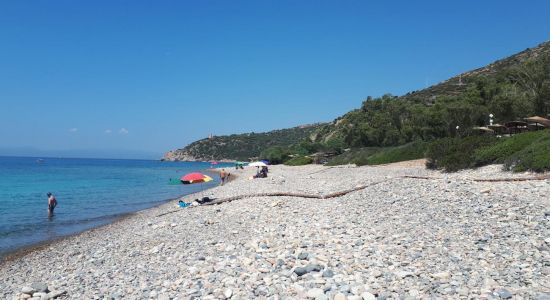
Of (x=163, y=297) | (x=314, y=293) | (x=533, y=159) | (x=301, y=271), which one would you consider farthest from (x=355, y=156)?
(x=314, y=293)

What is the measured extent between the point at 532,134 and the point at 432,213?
54.8ft

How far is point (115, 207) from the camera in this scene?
31047 millimetres

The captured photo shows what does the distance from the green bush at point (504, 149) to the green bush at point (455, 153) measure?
0.60 meters

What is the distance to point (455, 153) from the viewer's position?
2747cm

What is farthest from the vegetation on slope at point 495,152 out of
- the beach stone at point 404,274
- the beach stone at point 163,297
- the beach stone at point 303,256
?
the beach stone at point 163,297

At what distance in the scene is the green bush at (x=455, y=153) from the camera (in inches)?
1041

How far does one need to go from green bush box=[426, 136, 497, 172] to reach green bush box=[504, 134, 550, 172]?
4003 millimetres

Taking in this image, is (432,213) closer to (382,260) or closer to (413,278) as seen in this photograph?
(382,260)

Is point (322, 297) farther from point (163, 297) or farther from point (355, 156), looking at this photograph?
point (355, 156)

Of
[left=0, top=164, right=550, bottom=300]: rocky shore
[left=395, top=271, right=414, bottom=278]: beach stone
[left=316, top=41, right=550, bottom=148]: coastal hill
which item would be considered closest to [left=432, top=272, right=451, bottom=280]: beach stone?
[left=0, top=164, right=550, bottom=300]: rocky shore

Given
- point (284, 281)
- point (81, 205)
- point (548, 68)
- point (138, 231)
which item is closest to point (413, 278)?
point (284, 281)

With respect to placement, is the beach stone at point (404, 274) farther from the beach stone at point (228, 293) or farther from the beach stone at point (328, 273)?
the beach stone at point (228, 293)

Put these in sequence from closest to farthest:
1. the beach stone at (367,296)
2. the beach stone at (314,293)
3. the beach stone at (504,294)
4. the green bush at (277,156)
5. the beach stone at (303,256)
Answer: the beach stone at (504,294), the beach stone at (367,296), the beach stone at (314,293), the beach stone at (303,256), the green bush at (277,156)

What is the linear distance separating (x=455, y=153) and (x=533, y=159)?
7654 mm
